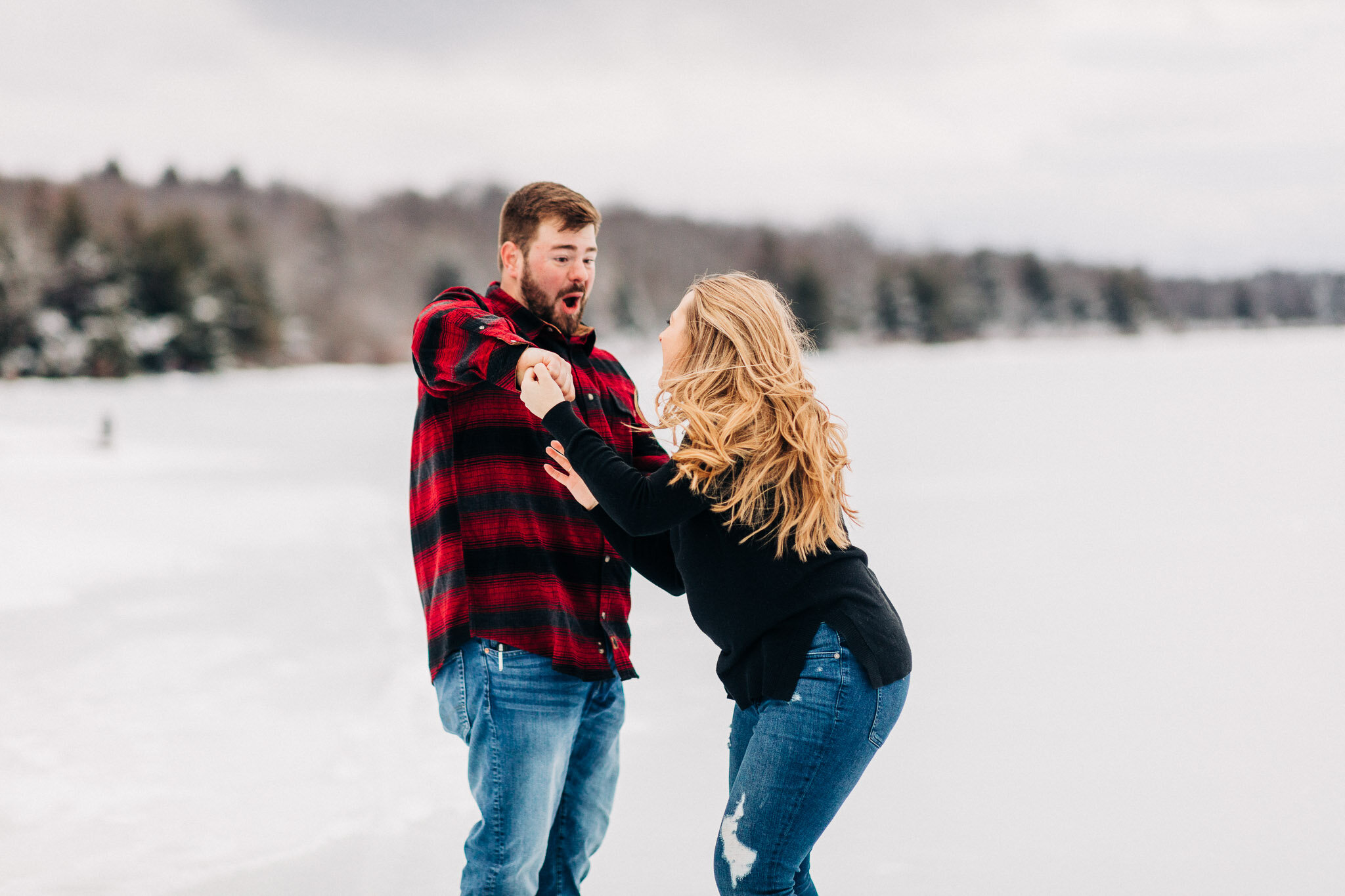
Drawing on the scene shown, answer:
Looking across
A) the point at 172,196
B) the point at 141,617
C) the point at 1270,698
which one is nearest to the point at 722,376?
the point at 1270,698

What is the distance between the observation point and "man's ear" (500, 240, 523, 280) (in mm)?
2168

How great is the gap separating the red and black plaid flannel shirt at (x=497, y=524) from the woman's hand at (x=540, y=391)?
0.11 metres

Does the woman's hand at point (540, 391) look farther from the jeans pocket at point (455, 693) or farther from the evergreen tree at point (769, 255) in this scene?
the evergreen tree at point (769, 255)

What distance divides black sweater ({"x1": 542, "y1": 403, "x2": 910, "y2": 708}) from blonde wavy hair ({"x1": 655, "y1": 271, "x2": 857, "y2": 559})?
4cm

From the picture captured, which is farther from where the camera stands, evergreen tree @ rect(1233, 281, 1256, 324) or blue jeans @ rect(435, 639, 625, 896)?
evergreen tree @ rect(1233, 281, 1256, 324)

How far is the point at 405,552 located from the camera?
7.86m

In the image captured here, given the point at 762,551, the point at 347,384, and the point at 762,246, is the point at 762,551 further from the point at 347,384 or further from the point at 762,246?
the point at 762,246

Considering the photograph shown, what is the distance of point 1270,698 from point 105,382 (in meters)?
36.3

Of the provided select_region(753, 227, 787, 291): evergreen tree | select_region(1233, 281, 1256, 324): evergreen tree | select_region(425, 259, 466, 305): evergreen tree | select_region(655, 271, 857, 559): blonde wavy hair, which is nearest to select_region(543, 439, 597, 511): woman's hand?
select_region(655, 271, 857, 559): blonde wavy hair

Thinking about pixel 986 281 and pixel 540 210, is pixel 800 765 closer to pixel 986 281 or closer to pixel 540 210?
pixel 540 210

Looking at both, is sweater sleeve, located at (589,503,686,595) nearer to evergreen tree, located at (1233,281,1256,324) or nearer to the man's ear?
the man's ear

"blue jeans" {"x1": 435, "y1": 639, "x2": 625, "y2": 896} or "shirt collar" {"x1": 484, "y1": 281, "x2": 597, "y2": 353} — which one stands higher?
"shirt collar" {"x1": 484, "y1": 281, "x2": 597, "y2": 353}

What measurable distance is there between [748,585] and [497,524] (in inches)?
23.2

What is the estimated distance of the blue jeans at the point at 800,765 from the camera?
5.74 ft
